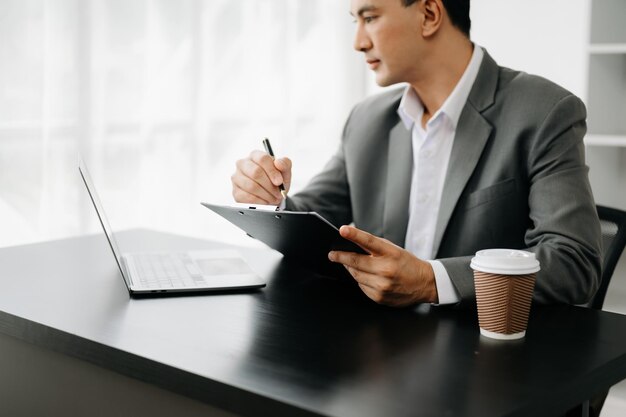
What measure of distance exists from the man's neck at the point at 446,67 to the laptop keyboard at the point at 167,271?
2.52ft

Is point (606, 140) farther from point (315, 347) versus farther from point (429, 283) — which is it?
point (315, 347)

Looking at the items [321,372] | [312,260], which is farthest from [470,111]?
[321,372]

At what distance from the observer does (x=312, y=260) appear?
163 centimetres

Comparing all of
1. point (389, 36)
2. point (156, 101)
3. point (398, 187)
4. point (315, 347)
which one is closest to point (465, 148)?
point (398, 187)

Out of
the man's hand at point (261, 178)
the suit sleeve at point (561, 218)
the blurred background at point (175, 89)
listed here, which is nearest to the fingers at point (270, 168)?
the man's hand at point (261, 178)

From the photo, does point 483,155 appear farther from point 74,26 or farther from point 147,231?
point 74,26

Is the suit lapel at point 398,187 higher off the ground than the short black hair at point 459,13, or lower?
lower

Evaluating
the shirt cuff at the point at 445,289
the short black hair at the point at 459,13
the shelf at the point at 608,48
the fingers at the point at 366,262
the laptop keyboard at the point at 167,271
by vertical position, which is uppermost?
the short black hair at the point at 459,13

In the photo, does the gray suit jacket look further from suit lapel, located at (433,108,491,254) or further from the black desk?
the black desk

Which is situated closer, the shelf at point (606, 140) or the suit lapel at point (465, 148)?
the suit lapel at point (465, 148)

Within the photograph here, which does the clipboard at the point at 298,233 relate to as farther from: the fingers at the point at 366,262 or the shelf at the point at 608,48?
the shelf at the point at 608,48

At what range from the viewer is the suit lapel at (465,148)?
1.87 meters

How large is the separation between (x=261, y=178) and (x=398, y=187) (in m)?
0.42

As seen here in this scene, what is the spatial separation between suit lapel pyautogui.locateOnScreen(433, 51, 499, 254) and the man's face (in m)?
0.19
